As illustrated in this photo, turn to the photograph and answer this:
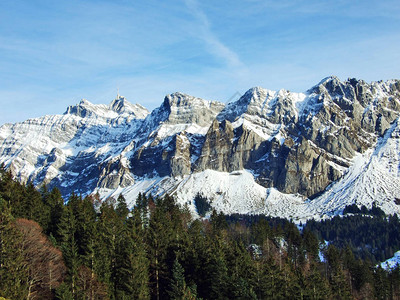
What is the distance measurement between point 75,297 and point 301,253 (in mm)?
69444

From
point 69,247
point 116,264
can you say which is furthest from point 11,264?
point 116,264

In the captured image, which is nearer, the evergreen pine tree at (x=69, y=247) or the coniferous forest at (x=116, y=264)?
the coniferous forest at (x=116, y=264)

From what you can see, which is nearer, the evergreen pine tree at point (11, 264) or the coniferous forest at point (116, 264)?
the evergreen pine tree at point (11, 264)

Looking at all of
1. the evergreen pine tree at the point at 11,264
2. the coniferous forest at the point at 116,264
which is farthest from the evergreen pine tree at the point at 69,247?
the evergreen pine tree at the point at 11,264

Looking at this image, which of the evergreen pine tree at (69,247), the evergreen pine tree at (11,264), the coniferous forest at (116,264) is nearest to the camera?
the evergreen pine tree at (11,264)

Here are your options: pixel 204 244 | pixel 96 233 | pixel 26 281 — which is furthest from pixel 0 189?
pixel 204 244

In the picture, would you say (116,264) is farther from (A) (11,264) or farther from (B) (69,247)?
(A) (11,264)

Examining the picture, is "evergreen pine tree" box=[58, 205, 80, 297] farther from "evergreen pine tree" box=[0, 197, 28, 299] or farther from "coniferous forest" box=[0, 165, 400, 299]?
"evergreen pine tree" box=[0, 197, 28, 299]

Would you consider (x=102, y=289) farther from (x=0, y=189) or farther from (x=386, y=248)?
(x=386, y=248)

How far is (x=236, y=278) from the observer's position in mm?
66250

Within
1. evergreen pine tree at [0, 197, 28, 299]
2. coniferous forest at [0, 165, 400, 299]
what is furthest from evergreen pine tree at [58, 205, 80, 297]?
evergreen pine tree at [0, 197, 28, 299]

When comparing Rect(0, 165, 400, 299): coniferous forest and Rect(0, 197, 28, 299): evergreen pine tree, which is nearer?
Rect(0, 197, 28, 299): evergreen pine tree

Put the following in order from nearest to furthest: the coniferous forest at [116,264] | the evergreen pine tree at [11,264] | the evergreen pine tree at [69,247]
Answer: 1. the evergreen pine tree at [11,264]
2. the coniferous forest at [116,264]
3. the evergreen pine tree at [69,247]

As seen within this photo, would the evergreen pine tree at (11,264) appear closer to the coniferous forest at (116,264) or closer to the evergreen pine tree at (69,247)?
the coniferous forest at (116,264)
